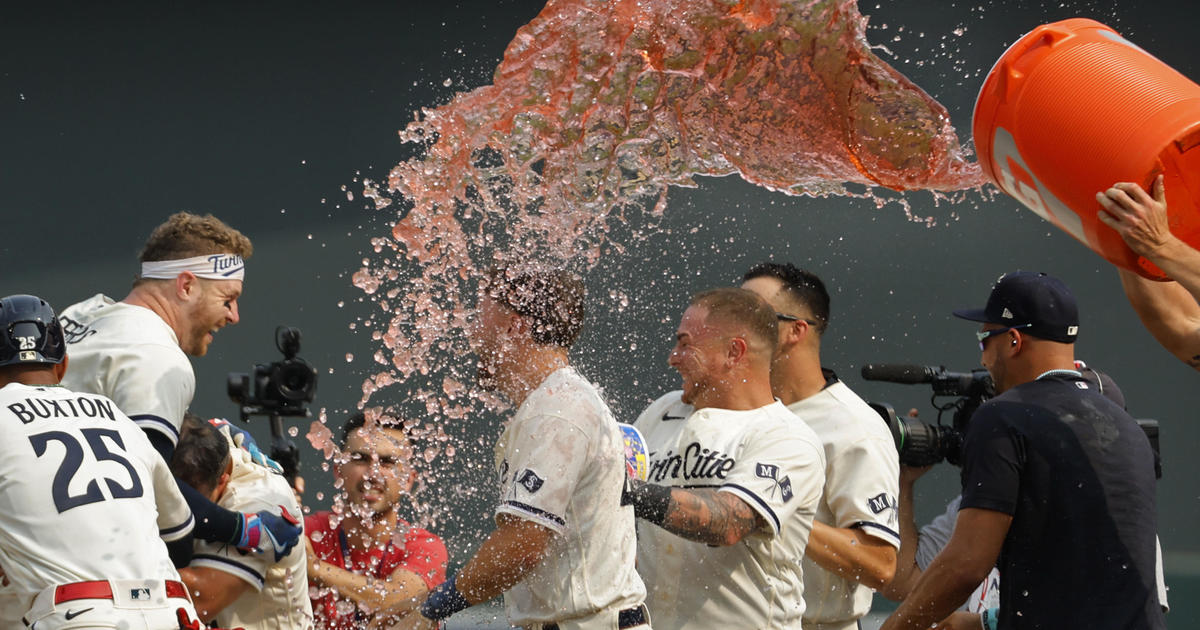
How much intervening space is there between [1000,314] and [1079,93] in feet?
2.84

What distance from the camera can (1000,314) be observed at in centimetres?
324

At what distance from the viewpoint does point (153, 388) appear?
11.8ft

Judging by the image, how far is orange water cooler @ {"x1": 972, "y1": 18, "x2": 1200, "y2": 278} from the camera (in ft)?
8.02

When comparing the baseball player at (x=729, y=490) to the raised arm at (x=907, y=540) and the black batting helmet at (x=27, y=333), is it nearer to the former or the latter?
the raised arm at (x=907, y=540)

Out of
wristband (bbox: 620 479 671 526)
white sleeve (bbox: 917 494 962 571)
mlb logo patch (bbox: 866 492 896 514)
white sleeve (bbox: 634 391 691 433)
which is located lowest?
white sleeve (bbox: 917 494 962 571)

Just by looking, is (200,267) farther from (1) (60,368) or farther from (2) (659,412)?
(2) (659,412)

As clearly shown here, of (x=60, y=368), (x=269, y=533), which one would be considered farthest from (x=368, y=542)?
(x=60, y=368)

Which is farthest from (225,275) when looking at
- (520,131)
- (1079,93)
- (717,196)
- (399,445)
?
(717,196)

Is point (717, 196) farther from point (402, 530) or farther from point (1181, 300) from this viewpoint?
point (1181, 300)

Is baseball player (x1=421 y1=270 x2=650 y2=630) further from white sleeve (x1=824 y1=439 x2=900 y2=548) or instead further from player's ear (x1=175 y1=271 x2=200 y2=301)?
player's ear (x1=175 y1=271 x2=200 y2=301)

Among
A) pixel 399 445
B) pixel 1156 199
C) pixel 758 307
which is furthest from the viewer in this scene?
pixel 399 445

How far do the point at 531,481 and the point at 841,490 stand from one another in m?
1.26

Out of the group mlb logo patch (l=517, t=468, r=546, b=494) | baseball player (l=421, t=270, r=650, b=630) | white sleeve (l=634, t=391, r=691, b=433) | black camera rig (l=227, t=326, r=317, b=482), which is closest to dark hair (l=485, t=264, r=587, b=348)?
baseball player (l=421, t=270, r=650, b=630)

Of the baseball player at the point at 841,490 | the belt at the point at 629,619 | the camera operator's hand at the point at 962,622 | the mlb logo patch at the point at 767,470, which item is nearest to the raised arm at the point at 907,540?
the camera operator's hand at the point at 962,622
